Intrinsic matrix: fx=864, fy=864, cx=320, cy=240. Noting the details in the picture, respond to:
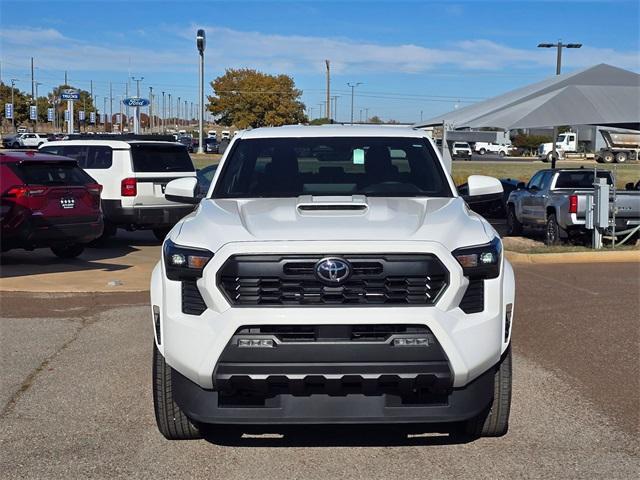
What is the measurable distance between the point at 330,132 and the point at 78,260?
26.4 ft

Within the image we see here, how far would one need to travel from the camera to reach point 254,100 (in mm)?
81938

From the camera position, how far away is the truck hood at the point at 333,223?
4492 millimetres

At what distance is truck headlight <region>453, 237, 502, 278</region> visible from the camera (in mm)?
4441

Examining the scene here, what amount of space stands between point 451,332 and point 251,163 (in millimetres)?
2502

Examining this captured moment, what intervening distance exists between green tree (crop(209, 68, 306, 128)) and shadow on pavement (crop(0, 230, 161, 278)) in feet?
213

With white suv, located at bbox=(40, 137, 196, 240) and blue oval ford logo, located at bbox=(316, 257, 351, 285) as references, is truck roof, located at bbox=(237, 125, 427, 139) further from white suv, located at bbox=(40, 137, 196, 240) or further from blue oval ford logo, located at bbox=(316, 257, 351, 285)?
white suv, located at bbox=(40, 137, 196, 240)

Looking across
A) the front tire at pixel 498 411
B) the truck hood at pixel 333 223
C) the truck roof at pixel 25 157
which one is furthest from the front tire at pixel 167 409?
the truck roof at pixel 25 157

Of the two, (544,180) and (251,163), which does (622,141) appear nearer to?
(544,180)

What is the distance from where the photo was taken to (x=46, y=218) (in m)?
11.9

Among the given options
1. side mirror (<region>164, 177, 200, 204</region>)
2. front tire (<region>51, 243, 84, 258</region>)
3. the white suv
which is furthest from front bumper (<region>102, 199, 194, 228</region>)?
side mirror (<region>164, 177, 200, 204</region>)

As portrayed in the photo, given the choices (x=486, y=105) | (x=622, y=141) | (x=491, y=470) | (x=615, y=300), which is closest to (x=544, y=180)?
(x=486, y=105)

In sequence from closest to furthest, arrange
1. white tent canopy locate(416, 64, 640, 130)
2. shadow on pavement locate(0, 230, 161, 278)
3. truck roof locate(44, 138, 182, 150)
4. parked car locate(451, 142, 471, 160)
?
shadow on pavement locate(0, 230, 161, 278) → white tent canopy locate(416, 64, 640, 130) → truck roof locate(44, 138, 182, 150) → parked car locate(451, 142, 471, 160)

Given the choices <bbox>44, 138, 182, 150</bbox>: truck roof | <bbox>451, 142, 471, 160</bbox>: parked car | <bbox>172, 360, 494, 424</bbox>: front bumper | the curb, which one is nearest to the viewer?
<bbox>172, 360, 494, 424</bbox>: front bumper

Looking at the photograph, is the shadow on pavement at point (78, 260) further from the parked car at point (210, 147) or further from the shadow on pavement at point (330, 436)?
the parked car at point (210, 147)
